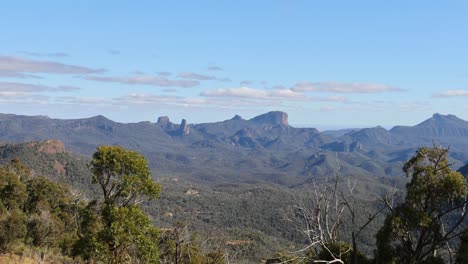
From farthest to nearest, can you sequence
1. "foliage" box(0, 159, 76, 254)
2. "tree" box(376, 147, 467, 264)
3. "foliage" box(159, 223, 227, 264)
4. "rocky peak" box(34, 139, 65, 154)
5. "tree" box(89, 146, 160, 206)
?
"rocky peak" box(34, 139, 65, 154) < "foliage" box(0, 159, 76, 254) < "foliage" box(159, 223, 227, 264) < "tree" box(89, 146, 160, 206) < "tree" box(376, 147, 467, 264)

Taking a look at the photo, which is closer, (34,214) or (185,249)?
(34,214)

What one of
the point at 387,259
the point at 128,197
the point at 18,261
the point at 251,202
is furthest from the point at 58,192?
the point at 251,202

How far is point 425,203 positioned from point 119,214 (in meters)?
11.8

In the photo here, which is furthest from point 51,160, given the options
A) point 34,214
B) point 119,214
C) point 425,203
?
point 425,203

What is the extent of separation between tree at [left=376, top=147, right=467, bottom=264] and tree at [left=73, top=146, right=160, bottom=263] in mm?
9235

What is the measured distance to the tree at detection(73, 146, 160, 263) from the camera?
17.3m

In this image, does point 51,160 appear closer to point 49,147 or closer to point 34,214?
point 49,147

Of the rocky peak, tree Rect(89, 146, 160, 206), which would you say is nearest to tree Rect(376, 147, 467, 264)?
tree Rect(89, 146, 160, 206)

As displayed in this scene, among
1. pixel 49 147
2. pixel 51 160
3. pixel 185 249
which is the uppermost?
pixel 49 147

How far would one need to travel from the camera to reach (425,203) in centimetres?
1736

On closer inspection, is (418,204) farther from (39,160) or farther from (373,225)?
(39,160)

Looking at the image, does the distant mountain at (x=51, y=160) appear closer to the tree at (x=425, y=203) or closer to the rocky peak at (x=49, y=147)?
the rocky peak at (x=49, y=147)

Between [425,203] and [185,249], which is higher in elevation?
[425,203]

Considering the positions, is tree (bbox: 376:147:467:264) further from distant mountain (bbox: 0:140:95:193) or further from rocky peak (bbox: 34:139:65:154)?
rocky peak (bbox: 34:139:65:154)
